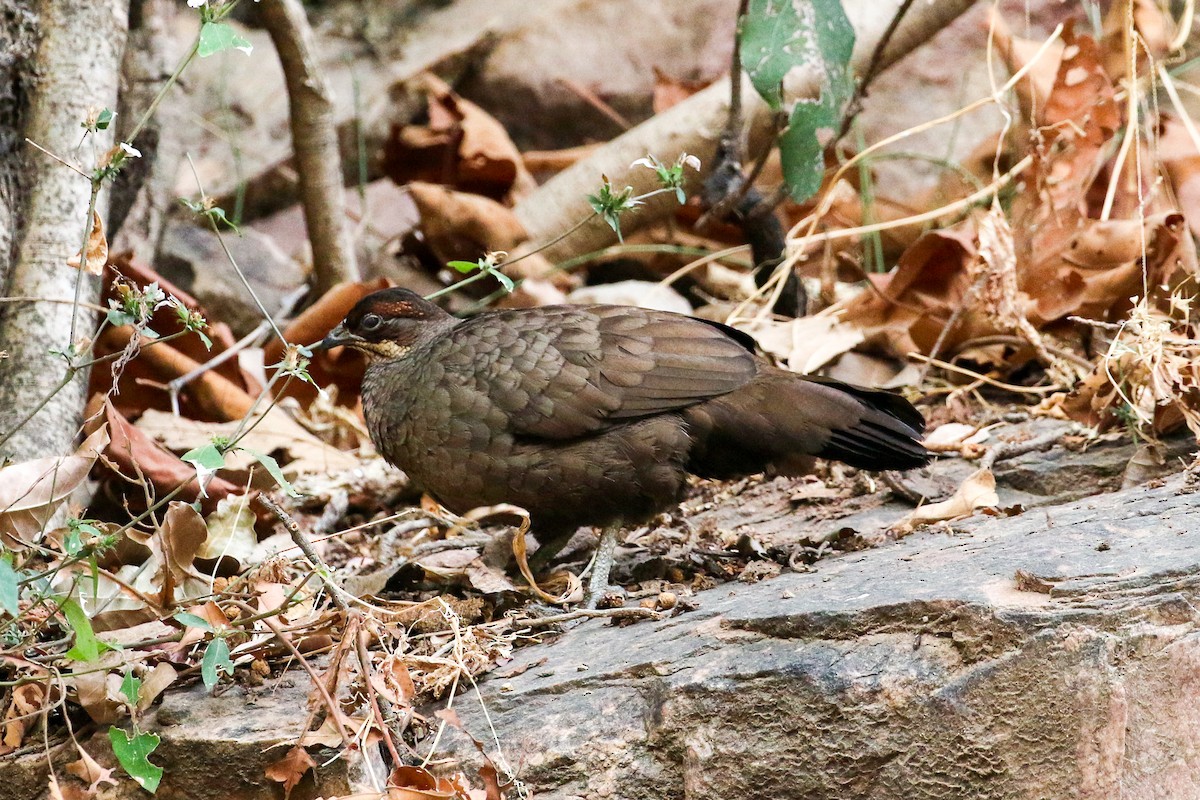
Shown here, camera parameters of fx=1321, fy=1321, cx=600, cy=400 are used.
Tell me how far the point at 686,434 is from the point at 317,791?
145cm

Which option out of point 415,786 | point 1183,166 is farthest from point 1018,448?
point 415,786

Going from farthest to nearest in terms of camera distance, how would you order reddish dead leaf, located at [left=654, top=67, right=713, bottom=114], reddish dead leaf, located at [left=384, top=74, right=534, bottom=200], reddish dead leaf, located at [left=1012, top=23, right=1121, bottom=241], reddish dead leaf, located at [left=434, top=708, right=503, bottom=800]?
reddish dead leaf, located at [left=654, top=67, right=713, bottom=114] < reddish dead leaf, located at [left=384, top=74, right=534, bottom=200] < reddish dead leaf, located at [left=1012, top=23, right=1121, bottom=241] < reddish dead leaf, located at [left=434, top=708, right=503, bottom=800]

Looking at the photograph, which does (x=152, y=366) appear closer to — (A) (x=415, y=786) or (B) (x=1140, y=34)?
(A) (x=415, y=786)

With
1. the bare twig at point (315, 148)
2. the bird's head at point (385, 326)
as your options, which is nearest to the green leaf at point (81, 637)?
the bird's head at point (385, 326)

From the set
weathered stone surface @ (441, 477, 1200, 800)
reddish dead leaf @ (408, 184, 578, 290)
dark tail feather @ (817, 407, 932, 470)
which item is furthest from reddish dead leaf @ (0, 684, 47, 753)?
reddish dead leaf @ (408, 184, 578, 290)

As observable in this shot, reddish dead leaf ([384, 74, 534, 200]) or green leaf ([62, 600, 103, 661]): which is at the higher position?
reddish dead leaf ([384, 74, 534, 200])

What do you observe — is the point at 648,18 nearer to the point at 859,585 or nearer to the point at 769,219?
the point at 769,219

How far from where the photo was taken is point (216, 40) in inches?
108

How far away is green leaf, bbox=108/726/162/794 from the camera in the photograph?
2.70 metres

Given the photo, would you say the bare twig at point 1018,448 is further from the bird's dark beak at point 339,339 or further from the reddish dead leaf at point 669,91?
the reddish dead leaf at point 669,91

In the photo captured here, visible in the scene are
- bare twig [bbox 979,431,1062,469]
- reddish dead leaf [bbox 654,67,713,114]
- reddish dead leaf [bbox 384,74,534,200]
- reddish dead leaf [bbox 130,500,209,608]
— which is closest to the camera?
reddish dead leaf [bbox 130,500,209,608]

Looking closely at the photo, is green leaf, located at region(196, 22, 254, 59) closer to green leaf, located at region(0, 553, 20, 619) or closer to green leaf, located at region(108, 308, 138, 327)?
green leaf, located at region(108, 308, 138, 327)

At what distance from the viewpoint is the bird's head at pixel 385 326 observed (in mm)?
4348

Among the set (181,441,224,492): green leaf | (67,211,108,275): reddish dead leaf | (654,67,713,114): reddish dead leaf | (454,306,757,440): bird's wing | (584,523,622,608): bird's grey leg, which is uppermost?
(654,67,713,114): reddish dead leaf
